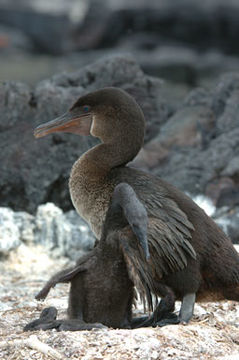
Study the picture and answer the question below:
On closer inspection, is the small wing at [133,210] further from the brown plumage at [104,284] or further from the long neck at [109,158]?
the long neck at [109,158]

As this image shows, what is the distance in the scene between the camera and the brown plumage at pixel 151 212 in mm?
4703

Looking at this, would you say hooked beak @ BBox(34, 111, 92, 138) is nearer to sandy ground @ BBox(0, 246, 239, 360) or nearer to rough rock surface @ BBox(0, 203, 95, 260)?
sandy ground @ BBox(0, 246, 239, 360)

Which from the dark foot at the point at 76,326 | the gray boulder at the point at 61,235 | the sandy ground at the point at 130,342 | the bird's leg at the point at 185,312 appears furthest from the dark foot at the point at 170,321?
the gray boulder at the point at 61,235

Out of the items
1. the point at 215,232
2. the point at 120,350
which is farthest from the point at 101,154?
the point at 120,350

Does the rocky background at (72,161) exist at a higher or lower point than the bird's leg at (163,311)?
higher

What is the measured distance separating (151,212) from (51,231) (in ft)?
Answer: 9.25

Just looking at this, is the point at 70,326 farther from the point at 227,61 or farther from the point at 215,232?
the point at 227,61

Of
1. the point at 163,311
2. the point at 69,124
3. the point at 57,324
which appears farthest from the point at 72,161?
the point at 57,324

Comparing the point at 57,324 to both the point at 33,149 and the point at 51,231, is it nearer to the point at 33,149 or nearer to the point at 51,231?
the point at 51,231

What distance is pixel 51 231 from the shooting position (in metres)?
7.51

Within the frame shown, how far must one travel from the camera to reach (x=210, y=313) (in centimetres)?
518

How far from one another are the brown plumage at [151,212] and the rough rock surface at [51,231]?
192 centimetres

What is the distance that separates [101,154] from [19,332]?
1472mm

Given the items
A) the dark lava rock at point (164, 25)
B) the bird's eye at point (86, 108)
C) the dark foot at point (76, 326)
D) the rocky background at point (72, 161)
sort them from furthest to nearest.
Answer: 1. the dark lava rock at point (164, 25)
2. the rocky background at point (72, 161)
3. the bird's eye at point (86, 108)
4. the dark foot at point (76, 326)
